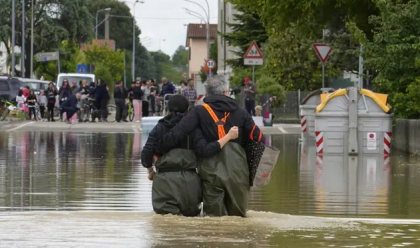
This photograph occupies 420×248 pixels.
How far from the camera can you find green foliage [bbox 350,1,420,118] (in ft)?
81.4

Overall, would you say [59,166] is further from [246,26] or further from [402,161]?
[246,26]

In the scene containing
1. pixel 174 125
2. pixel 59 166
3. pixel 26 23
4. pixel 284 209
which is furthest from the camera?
A: pixel 26 23

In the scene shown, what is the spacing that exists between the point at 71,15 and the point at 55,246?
81125mm

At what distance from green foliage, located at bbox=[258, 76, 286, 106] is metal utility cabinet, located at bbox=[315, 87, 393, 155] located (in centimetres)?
2291

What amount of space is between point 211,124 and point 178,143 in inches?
14.3

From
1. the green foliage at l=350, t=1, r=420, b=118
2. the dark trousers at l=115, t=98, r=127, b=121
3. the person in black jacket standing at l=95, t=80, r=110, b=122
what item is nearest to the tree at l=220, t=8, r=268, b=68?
the dark trousers at l=115, t=98, r=127, b=121

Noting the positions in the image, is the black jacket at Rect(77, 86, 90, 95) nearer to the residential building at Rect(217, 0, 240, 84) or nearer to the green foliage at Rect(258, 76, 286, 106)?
the green foliage at Rect(258, 76, 286, 106)

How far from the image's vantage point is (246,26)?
202ft

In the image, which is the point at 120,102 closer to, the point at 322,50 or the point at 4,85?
the point at 4,85

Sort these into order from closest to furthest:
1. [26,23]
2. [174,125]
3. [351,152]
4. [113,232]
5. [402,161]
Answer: [113,232], [174,125], [402,161], [351,152], [26,23]

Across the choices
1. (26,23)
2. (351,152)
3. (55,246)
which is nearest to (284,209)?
(55,246)

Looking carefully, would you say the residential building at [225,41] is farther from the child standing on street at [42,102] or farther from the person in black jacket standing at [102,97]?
the person in black jacket standing at [102,97]

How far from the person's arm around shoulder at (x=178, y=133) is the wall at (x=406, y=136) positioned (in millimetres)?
13244

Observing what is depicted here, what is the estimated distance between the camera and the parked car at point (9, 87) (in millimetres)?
51219
